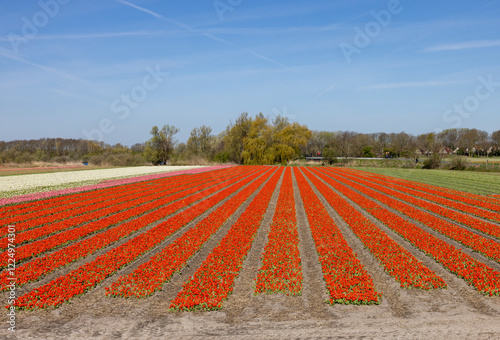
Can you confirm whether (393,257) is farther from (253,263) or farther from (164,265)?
(164,265)

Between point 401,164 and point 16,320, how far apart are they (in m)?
71.2

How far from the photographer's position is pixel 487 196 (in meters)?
23.1

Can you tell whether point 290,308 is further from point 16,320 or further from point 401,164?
point 401,164

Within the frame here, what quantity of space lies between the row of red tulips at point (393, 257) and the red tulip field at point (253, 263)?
42mm

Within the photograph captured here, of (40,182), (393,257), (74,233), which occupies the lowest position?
(393,257)

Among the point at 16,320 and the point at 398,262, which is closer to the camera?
the point at 16,320

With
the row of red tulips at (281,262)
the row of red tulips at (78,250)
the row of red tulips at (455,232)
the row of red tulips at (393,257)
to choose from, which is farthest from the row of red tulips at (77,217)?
the row of red tulips at (455,232)

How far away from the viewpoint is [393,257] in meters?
10.0

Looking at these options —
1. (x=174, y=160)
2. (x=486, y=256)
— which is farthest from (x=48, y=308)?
(x=174, y=160)

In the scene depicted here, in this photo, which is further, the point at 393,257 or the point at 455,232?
the point at 455,232

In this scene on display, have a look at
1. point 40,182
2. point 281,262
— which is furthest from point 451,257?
point 40,182

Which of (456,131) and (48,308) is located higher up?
(456,131)

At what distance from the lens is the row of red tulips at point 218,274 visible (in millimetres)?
7277

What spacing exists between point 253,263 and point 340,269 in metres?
2.87
